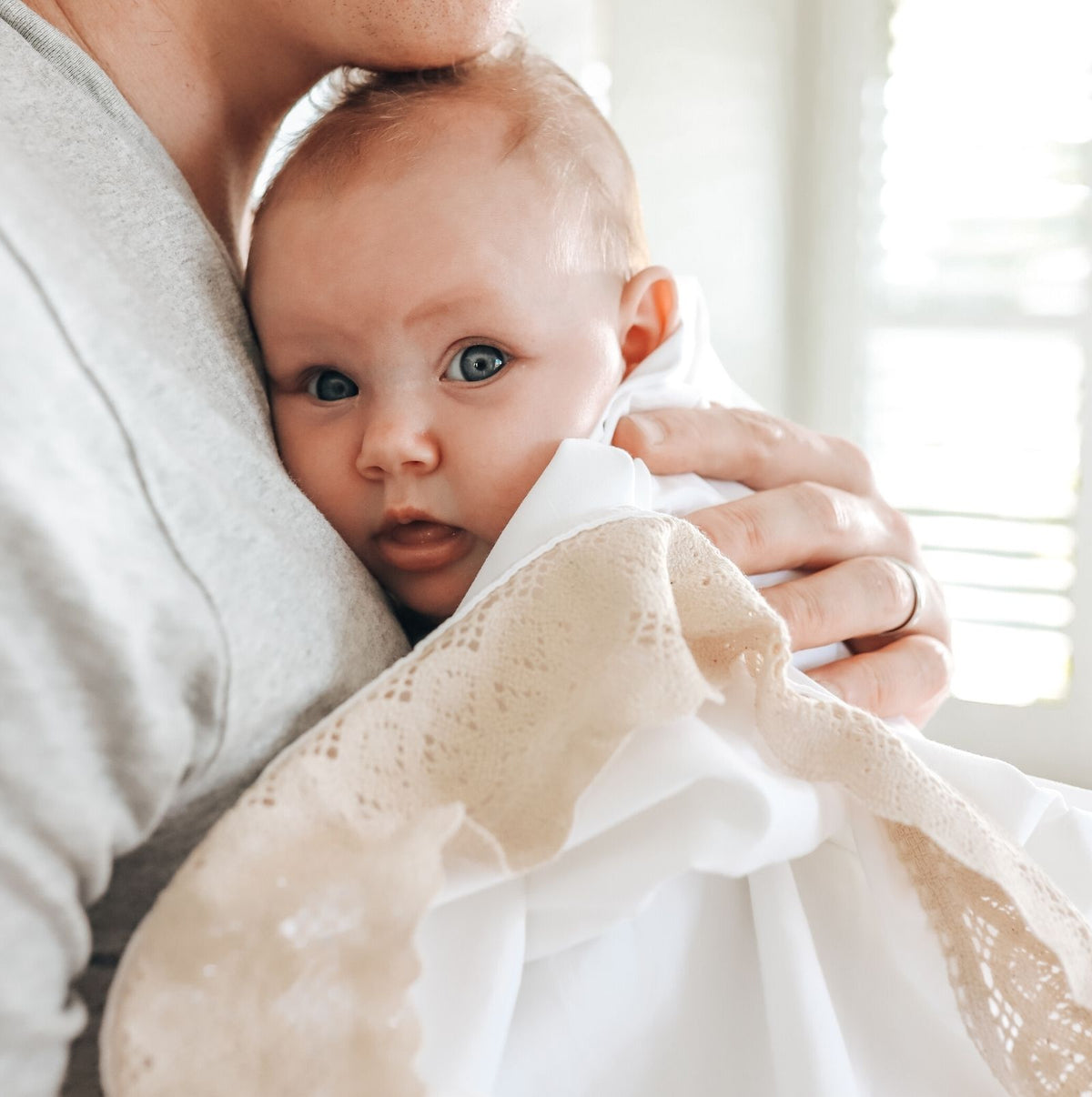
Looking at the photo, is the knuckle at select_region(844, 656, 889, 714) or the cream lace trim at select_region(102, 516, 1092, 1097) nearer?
the cream lace trim at select_region(102, 516, 1092, 1097)

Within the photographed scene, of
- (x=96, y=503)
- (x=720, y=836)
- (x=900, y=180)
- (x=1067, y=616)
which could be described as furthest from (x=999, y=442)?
(x=96, y=503)

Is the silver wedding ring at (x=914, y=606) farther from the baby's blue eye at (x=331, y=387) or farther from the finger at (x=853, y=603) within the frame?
the baby's blue eye at (x=331, y=387)

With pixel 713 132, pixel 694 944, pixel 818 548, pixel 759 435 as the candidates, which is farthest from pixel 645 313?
pixel 713 132

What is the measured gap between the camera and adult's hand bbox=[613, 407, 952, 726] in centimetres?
84

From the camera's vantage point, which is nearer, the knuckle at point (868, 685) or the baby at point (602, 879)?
the baby at point (602, 879)

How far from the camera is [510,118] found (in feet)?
2.86

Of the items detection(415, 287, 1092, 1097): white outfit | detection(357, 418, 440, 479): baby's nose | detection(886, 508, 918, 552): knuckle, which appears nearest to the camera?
detection(415, 287, 1092, 1097): white outfit

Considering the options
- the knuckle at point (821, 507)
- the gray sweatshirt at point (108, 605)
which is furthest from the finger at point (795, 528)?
the gray sweatshirt at point (108, 605)

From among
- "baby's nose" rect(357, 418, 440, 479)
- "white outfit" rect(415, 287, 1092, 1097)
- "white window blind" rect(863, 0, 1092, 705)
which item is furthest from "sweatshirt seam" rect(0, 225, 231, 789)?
"white window blind" rect(863, 0, 1092, 705)

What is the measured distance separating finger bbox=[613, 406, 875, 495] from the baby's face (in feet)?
0.18

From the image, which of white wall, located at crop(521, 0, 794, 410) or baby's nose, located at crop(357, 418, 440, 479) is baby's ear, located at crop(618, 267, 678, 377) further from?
A: white wall, located at crop(521, 0, 794, 410)

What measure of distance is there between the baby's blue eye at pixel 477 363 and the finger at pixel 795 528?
193 millimetres

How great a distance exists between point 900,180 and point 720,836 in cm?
221

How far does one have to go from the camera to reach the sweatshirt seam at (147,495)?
464 mm
